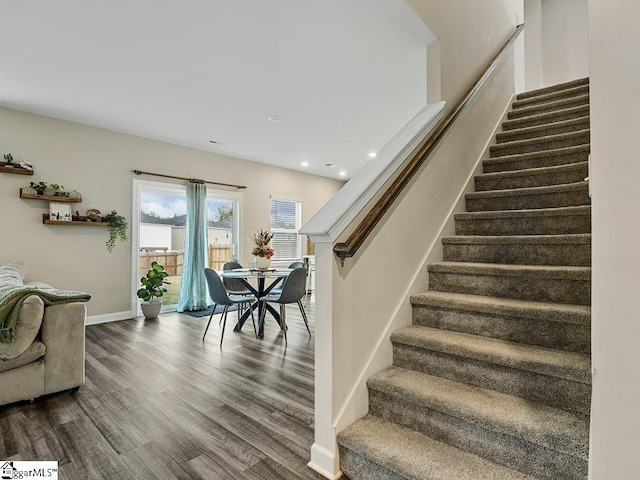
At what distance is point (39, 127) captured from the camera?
13.8 feet

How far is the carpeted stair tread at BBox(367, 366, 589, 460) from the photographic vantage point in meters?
1.25

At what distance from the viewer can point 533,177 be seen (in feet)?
8.70

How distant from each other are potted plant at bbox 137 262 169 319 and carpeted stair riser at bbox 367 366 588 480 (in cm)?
419

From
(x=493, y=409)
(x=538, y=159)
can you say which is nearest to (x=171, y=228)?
(x=538, y=159)

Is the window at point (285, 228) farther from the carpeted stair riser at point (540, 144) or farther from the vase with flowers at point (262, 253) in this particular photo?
the carpeted stair riser at point (540, 144)

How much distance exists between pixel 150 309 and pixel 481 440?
472cm

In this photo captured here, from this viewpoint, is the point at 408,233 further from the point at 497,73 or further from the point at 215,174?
the point at 215,174

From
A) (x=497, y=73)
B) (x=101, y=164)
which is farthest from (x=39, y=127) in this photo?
(x=497, y=73)

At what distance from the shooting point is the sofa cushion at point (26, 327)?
224cm

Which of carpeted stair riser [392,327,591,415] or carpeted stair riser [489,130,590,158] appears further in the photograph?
carpeted stair riser [489,130,590,158]

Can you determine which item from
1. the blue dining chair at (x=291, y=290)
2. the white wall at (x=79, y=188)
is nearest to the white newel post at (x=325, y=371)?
the blue dining chair at (x=291, y=290)

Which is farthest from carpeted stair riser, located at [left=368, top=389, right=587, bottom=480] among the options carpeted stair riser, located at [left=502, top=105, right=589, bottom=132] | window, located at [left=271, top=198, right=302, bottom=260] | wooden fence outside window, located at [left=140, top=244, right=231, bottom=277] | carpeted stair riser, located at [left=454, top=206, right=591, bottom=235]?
window, located at [left=271, top=198, right=302, bottom=260]

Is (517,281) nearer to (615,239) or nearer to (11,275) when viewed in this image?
(615,239)

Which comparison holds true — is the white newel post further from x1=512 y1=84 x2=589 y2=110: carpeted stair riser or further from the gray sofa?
x1=512 y1=84 x2=589 y2=110: carpeted stair riser
